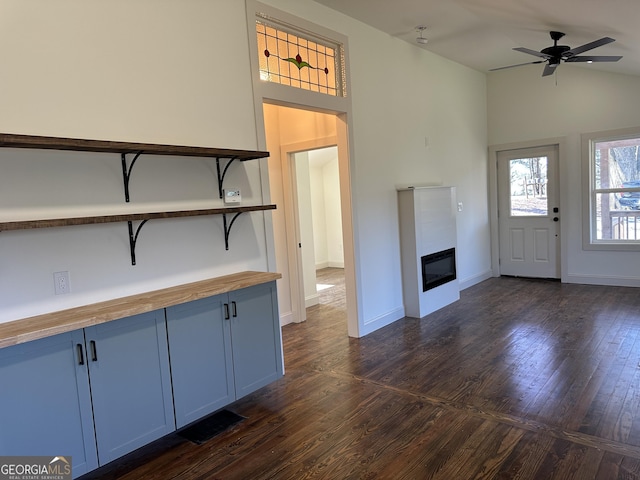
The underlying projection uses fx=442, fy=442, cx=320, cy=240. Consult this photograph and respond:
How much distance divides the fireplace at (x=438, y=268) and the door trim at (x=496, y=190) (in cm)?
197

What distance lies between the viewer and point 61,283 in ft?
8.02

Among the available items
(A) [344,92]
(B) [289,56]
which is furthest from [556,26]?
(B) [289,56]

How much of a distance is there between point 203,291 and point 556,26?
13.0ft

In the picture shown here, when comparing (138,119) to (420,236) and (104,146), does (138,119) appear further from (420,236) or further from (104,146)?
(420,236)

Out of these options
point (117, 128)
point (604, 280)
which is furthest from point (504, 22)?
point (604, 280)

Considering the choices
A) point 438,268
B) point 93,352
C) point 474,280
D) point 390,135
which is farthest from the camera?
point 474,280

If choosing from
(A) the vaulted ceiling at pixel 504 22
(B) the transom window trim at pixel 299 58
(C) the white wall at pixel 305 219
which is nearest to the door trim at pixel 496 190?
(A) the vaulted ceiling at pixel 504 22

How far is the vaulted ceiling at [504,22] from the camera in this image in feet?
11.4

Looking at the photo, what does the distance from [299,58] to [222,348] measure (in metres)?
2.65

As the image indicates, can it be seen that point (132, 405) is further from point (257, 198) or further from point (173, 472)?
point (257, 198)

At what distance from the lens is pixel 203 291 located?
8.99ft

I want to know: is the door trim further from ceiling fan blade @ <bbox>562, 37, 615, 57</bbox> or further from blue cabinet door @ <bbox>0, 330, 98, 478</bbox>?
blue cabinet door @ <bbox>0, 330, 98, 478</bbox>

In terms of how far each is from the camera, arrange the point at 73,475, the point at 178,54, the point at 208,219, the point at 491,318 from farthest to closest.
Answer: the point at 491,318 < the point at 208,219 < the point at 178,54 < the point at 73,475

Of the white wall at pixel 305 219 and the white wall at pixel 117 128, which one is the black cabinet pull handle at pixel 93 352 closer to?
the white wall at pixel 117 128
